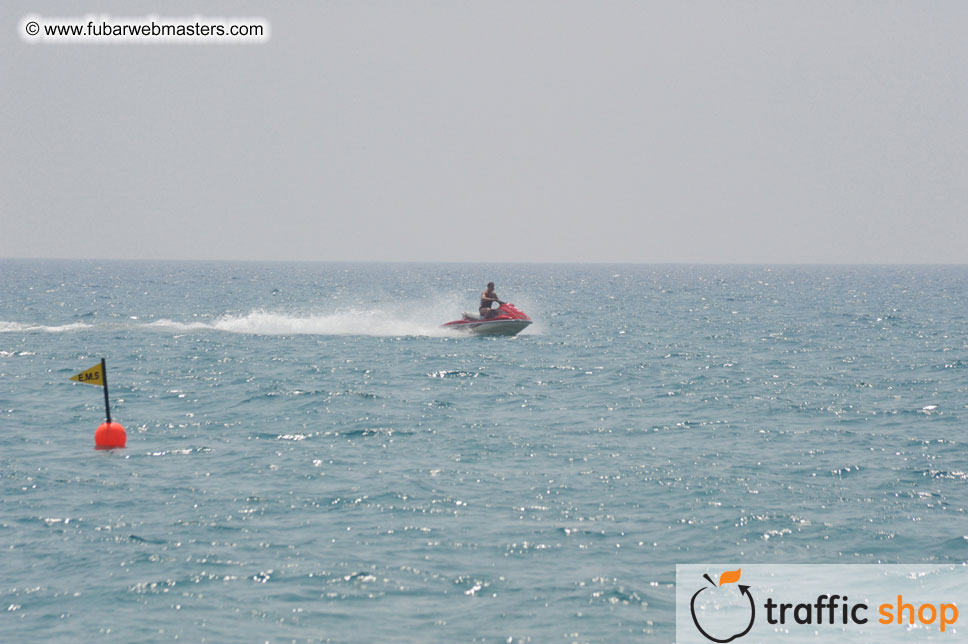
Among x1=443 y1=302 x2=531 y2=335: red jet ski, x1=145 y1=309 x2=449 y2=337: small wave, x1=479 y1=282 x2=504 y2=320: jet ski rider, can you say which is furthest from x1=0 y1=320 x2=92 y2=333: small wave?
x1=479 y1=282 x2=504 y2=320: jet ski rider

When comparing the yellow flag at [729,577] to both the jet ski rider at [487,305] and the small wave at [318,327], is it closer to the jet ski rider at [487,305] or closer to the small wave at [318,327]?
the jet ski rider at [487,305]

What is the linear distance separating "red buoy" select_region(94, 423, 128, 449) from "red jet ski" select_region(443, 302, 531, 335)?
20044 mm

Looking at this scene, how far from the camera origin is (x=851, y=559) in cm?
1206

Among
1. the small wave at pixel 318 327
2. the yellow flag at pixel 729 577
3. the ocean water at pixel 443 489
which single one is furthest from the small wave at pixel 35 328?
the yellow flag at pixel 729 577

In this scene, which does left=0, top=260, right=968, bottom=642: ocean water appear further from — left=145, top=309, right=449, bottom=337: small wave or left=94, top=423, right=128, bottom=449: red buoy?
left=145, top=309, right=449, bottom=337: small wave

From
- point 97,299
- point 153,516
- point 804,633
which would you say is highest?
point 97,299

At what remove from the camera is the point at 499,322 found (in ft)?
121

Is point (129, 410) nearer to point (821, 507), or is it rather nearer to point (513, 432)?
point (513, 432)

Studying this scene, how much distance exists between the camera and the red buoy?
1783 cm

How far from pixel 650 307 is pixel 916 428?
53620 millimetres

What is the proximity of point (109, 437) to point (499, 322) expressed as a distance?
20612 mm

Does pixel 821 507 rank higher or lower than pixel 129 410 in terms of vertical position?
→ lower

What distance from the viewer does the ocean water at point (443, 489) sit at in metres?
10.6

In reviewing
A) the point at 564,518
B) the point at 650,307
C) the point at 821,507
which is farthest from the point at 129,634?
the point at 650,307
